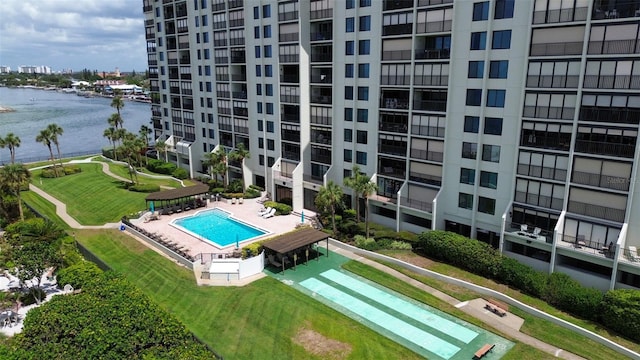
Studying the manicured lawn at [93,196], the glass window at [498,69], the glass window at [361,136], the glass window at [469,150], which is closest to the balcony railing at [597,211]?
the glass window at [469,150]

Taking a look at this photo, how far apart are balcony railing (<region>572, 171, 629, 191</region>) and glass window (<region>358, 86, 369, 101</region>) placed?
70.4 feet

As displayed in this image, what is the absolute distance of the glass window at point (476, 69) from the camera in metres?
37.8

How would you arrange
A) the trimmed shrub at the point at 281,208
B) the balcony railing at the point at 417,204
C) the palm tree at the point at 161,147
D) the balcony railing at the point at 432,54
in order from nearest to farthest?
1. the balcony railing at the point at 432,54
2. the balcony railing at the point at 417,204
3. the trimmed shrub at the point at 281,208
4. the palm tree at the point at 161,147

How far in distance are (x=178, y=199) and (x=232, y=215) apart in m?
8.91

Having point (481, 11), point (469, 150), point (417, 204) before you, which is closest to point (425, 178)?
point (417, 204)

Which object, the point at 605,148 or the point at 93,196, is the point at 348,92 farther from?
the point at 93,196

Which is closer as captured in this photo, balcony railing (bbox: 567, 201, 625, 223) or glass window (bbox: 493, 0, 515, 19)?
balcony railing (bbox: 567, 201, 625, 223)

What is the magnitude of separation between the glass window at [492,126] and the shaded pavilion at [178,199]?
35052 millimetres

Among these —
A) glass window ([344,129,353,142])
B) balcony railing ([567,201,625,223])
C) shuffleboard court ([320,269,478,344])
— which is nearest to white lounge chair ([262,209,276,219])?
glass window ([344,129,353,142])

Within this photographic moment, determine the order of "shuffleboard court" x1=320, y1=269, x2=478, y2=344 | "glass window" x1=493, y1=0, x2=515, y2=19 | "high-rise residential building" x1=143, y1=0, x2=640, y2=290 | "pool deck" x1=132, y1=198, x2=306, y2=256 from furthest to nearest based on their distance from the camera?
1. "pool deck" x1=132, y1=198, x2=306, y2=256
2. "glass window" x1=493, y1=0, x2=515, y2=19
3. "high-rise residential building" x1=143, y1=0, x2=640, y2=290
4. "shuffleboard court" x1=320, y1=269, x2=478, y2=344

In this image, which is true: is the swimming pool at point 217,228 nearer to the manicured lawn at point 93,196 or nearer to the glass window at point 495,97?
the manicured lawn at point 93,196

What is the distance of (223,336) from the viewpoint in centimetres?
2947

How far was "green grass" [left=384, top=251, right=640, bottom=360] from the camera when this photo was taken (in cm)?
2760

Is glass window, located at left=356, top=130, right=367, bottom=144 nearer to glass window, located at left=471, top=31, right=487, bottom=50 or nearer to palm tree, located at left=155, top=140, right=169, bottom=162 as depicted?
glass window, located at left=471, top=31, right=487, bottom=50
